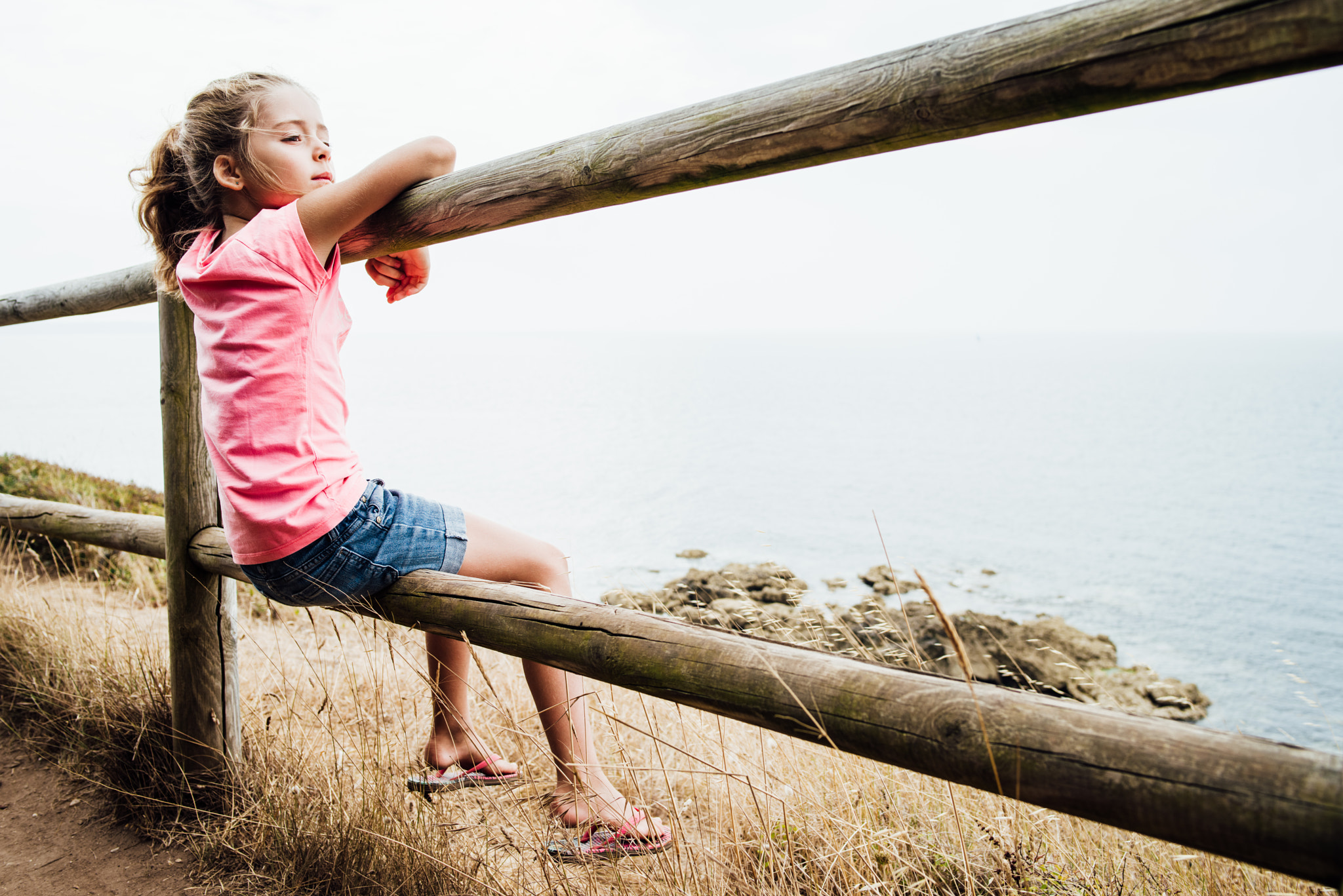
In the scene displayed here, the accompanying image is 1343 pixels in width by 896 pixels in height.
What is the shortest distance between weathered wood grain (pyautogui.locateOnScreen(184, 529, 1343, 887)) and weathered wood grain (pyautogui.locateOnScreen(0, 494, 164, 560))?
1.60 meters

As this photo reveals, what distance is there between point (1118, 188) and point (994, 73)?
382 feet

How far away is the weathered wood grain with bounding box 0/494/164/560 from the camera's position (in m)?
2.34

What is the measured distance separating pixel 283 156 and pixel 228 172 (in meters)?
0.14

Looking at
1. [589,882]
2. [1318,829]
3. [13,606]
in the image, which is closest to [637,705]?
[589,882]

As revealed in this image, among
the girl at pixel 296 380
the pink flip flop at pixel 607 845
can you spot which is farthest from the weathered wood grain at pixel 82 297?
the pink flip flop at pixel 607 845

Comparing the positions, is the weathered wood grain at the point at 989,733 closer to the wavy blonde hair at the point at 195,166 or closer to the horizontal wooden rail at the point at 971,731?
the horizontal wooden rail at the point at 971,731

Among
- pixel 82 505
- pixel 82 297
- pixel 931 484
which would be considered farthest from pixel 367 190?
pixel 931 484

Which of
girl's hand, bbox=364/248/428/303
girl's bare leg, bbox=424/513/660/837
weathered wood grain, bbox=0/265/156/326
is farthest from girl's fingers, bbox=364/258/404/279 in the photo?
weathered wood grain, bbox=0/265/156/326

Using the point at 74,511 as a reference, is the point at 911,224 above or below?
above

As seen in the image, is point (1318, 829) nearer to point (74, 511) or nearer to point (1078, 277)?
point (74, 511)

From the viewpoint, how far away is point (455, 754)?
2.16 m

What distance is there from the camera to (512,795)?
71.1 inches

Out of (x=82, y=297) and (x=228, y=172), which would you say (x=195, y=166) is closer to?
(x=228, y=172)

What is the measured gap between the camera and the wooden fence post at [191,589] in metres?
2.08
